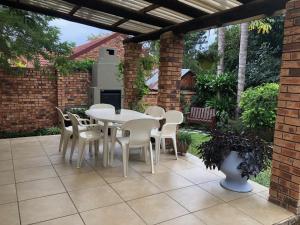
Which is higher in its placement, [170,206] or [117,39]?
[117,39]

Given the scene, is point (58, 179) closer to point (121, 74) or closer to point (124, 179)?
point (124, 179)

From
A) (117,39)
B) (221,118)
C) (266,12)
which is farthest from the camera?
(117,39)

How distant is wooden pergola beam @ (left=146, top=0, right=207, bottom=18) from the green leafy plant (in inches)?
68.3

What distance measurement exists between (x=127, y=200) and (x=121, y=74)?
4.20m

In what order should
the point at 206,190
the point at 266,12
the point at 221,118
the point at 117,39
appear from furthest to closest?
the point at 117,39 < the point at 221,118 < the point at 206,190 < the point at 266,12

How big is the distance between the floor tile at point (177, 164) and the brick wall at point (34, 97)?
400cm

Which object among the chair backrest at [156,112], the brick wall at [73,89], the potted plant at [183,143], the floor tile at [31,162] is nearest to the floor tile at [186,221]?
the potted plant at [183,143]

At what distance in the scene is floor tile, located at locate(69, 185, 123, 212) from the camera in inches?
105

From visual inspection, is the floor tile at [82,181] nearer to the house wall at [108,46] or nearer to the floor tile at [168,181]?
the floor tile at [168,181]

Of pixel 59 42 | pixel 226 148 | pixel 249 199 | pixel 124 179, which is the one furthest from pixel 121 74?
pixel 249 199

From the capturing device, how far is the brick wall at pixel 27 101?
20.6ft

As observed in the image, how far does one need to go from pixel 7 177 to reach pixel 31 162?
0.61 meters

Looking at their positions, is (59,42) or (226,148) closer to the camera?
(226,148)

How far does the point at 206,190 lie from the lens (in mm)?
3143
